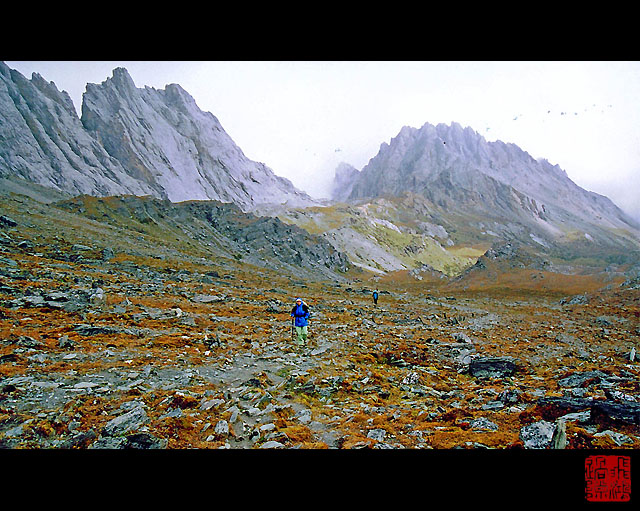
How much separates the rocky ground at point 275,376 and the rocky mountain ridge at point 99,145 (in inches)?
4116

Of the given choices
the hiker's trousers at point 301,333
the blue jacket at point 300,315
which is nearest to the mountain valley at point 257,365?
the hiker's trousers at point 301,333

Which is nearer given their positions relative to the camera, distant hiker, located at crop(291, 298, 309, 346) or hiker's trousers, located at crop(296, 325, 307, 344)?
distant hiker, located at crop(291, 298, 309, 346)

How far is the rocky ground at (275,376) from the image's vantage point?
7.27m

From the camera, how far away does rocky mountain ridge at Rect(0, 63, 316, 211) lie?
11431 cm

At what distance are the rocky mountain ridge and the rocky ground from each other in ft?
343

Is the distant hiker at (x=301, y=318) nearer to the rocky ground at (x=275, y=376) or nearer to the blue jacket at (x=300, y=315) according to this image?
the blue jacket at (x=300, y=315)

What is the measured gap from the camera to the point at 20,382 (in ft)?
30.7

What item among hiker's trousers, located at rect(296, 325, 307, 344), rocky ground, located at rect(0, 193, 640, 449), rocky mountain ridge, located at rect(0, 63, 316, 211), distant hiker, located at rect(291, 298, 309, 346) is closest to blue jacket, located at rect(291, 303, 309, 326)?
distant hiker, located at rect(291, 298, 309, 346)
